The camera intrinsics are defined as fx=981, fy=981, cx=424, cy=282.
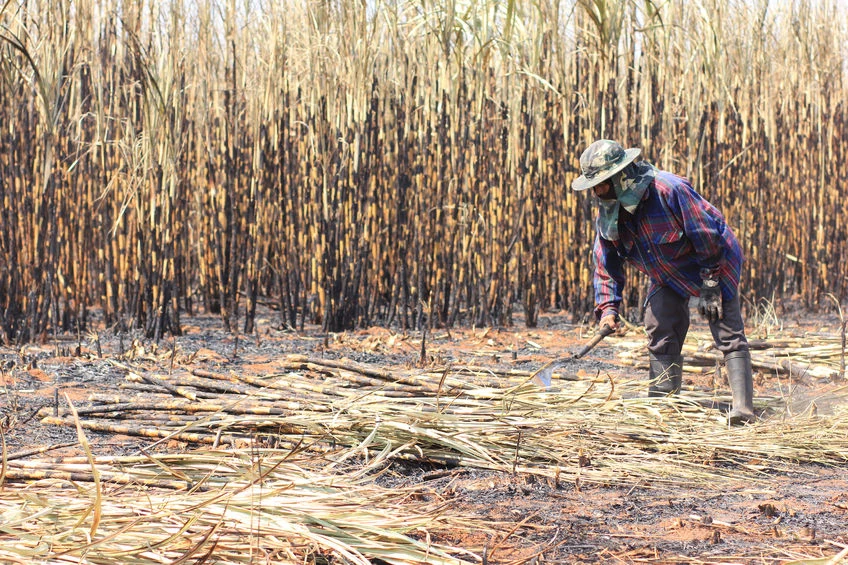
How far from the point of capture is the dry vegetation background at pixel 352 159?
4941mm

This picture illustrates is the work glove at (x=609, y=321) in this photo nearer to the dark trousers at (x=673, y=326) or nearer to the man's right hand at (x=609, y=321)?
the man's right hand at (x=609, y=321)

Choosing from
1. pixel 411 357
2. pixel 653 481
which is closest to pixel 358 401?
pixel 653 481

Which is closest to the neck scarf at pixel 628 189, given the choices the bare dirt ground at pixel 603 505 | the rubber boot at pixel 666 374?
the rubber boot at pixel 666 374

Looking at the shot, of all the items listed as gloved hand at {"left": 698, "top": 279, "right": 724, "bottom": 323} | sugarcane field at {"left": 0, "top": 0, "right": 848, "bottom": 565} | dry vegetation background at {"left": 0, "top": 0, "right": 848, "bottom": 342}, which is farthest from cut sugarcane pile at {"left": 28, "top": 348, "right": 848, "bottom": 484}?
dry vegetation background at {"left": 0, "top": 0, "right": 848, "bottom": 342}

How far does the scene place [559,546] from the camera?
2.06m

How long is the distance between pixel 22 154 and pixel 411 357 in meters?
2.19

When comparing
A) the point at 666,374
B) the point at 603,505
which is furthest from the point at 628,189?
the point at 603,505

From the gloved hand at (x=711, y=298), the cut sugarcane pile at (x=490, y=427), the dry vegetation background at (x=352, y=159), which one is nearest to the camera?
the cut sugarcane pile at (x=490, y=427)

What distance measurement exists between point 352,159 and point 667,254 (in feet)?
8.07

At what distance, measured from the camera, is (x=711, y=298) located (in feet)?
10.7

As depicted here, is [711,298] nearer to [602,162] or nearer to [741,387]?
[741,387]

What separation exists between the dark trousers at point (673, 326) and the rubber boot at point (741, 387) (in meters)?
0.03

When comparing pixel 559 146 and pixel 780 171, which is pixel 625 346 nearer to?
pixel 559 146

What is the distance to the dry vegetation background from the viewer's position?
494 cm
